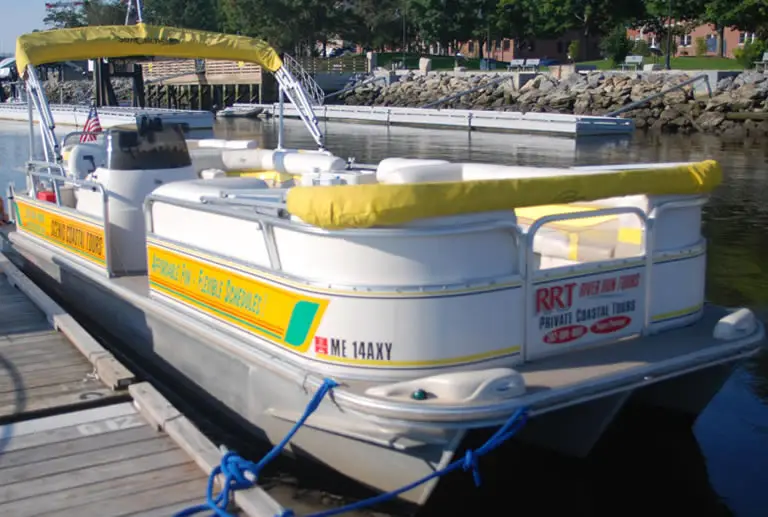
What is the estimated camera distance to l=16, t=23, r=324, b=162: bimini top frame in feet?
29.9

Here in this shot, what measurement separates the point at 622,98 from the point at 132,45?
32697 mm

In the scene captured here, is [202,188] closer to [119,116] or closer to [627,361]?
[627,361]

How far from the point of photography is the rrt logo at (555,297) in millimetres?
5078

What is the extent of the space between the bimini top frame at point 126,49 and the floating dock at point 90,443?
3.21 meters

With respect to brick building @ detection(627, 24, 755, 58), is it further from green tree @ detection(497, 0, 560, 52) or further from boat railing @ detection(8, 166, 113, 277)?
boat railing @ detection(8, 166, 113, 277)

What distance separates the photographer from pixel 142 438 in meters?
5.36

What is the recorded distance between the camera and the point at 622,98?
128ft

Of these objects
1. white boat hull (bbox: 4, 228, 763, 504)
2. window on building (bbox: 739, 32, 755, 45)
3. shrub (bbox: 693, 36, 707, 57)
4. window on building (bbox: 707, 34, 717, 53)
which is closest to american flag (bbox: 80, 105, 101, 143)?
white boat hull (bbox: 4, 228, 763, 504)

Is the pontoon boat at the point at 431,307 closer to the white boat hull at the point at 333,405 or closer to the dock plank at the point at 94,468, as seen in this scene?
the white boat hull at the point at 333,405

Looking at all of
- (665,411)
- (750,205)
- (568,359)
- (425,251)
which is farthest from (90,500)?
Result: (750,205)

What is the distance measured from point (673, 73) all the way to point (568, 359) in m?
37.6

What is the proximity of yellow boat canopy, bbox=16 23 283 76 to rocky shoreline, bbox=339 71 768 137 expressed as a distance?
2616 cm

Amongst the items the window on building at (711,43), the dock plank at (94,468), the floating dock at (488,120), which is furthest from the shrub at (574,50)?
the dock plank at (94,468)

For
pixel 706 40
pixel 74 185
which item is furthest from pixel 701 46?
pixel 74 185
